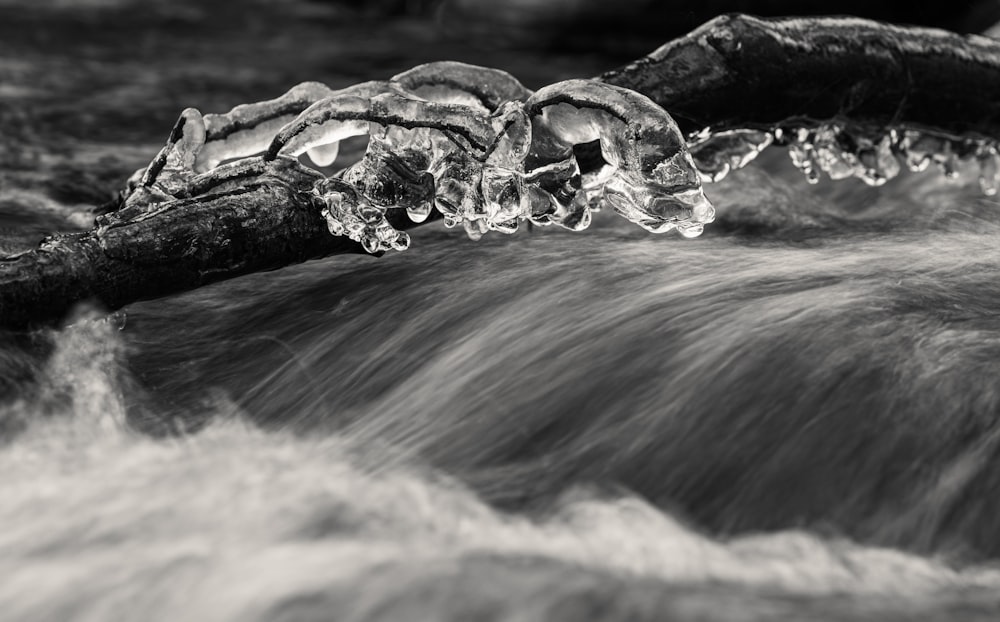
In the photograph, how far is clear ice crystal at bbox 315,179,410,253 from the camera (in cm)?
300

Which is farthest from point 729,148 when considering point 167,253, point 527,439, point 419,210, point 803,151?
point 167,253

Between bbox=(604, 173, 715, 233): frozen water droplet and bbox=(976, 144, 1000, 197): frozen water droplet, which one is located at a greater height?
bbox=(604, 173, 715, 233): frozen water droplet

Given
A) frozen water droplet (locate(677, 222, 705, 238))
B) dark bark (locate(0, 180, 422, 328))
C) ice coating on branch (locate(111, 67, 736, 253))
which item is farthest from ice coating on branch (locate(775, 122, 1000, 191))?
dark bark (locate(0, 180, 422, 328))

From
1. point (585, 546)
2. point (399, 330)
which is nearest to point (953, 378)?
point (585, 546)

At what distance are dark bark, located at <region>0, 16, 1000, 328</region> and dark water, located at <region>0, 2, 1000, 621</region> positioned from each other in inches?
9.1

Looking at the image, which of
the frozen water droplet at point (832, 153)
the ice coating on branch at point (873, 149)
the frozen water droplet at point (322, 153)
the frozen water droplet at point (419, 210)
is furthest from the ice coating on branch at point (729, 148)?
the frozen water droplet at point (322, 153)

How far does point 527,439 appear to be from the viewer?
2.74 meters

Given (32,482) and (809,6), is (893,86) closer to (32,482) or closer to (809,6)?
(32,482)

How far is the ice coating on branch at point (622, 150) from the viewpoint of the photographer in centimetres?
294

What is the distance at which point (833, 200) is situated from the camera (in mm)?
4637

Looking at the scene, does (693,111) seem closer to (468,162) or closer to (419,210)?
(468,162)

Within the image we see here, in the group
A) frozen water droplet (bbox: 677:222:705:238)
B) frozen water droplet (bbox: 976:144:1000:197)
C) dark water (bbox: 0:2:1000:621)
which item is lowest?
dark water (bbox: 0:2:1000:621)

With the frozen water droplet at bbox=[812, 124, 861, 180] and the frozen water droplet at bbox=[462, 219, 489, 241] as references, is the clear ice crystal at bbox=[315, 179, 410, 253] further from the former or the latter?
the frozen water droplet at bbox=[812, 124, 861, 180]

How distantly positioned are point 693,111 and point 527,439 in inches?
45.9
